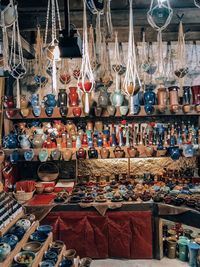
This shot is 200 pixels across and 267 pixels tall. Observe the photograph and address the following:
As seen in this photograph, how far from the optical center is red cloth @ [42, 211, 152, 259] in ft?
13.7

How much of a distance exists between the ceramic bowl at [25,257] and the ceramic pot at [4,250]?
12cm

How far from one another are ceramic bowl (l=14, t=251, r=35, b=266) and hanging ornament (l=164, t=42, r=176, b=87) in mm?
3800

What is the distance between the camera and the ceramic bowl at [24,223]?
3316 mm

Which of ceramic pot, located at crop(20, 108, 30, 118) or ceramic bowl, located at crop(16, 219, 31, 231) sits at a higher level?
ceramic pot, located at crop(20, 108, 30, 118)

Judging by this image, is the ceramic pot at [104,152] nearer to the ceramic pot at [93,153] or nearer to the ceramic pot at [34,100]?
the ceramic pot at [93,153]

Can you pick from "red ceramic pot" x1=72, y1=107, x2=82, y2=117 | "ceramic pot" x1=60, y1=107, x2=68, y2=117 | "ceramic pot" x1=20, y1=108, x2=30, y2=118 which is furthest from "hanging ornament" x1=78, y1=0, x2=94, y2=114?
"ceramic pot" x1=20, y1=108, x2=30, y2=118

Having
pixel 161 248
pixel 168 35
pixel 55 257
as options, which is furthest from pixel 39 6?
pixel 161 248

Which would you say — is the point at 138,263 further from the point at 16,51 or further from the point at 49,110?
the point at 16,51

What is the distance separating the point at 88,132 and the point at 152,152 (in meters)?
1.10

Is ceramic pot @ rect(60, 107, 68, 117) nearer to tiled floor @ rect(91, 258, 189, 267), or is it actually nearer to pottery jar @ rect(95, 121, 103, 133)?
pottery jar @ rect(95, 121, 103, 133)

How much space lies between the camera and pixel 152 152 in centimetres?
477

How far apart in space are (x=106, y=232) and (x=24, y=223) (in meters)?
1.32

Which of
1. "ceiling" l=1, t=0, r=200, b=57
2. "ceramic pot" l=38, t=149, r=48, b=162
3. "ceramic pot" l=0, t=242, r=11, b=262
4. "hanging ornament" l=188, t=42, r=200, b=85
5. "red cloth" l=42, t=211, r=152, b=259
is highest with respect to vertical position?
"ceiling" l=1, t=0, r=200, b=57

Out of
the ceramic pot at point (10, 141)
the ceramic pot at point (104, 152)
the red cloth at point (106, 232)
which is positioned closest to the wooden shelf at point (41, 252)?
the red cloth at point (106, 232)
